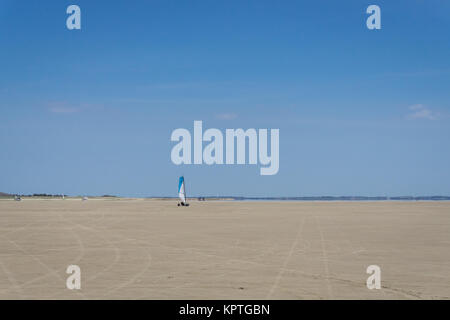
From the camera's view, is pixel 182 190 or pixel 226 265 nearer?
pixel 226 265

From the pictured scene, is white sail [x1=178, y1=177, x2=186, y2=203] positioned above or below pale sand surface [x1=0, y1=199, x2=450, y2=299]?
above

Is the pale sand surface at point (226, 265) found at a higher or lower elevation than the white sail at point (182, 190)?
lower

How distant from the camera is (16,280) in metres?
10.9

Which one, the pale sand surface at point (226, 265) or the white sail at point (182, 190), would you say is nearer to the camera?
the pale sand surface at point (226, 265)

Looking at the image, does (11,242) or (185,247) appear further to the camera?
(11,242)

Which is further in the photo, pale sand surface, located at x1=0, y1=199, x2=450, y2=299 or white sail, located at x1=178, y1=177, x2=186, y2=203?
white sail, located at x1=178, y1=177, x2=186, y2=203

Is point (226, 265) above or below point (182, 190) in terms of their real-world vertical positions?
below
